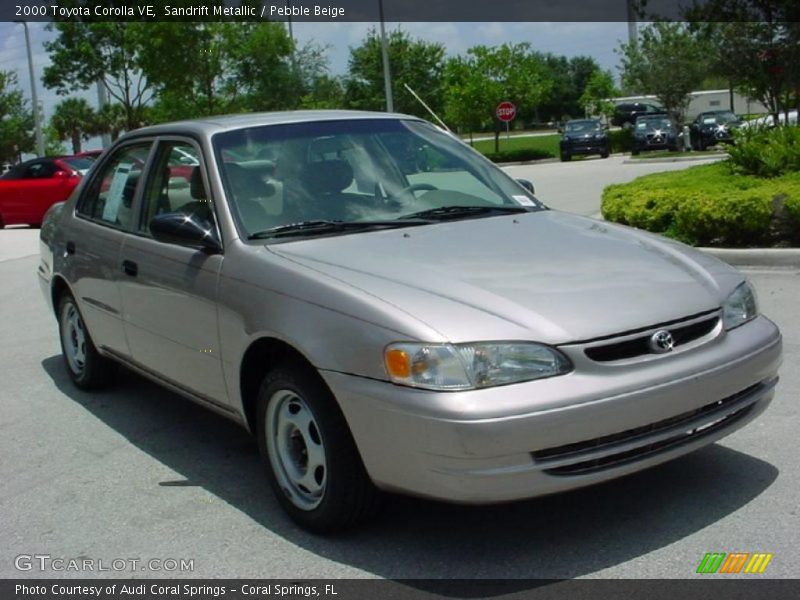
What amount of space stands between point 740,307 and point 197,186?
2539 mm

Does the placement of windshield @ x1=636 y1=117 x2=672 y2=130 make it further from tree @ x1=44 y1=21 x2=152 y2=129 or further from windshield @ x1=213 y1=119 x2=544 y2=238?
windshield @ x1=213 y1=119 x2=544 y2=238

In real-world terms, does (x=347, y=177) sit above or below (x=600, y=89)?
below

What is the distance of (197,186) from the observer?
16.4 ft

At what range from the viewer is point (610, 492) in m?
Result: 4.36

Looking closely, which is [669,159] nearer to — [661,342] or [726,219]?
[726,219]

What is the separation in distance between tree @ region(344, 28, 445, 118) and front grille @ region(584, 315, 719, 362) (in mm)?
41994

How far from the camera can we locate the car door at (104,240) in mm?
5621

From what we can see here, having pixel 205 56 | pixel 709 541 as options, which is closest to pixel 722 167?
pixel 709 541

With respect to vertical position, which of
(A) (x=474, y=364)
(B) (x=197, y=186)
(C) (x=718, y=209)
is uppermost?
(B) (x=197, y=186)

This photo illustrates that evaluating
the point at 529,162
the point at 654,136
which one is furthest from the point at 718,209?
the point at 529,162

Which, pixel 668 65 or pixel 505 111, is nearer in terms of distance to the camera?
pixel 668 65

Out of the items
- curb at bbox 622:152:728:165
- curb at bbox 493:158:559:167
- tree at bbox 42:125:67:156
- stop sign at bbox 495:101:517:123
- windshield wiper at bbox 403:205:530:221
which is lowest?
curb at bbox 493:158:559:167

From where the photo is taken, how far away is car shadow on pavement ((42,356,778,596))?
3766 millimetres

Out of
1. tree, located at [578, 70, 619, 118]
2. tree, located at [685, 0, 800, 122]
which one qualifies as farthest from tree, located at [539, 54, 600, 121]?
tree, located at [685, 0, 800, 122]
